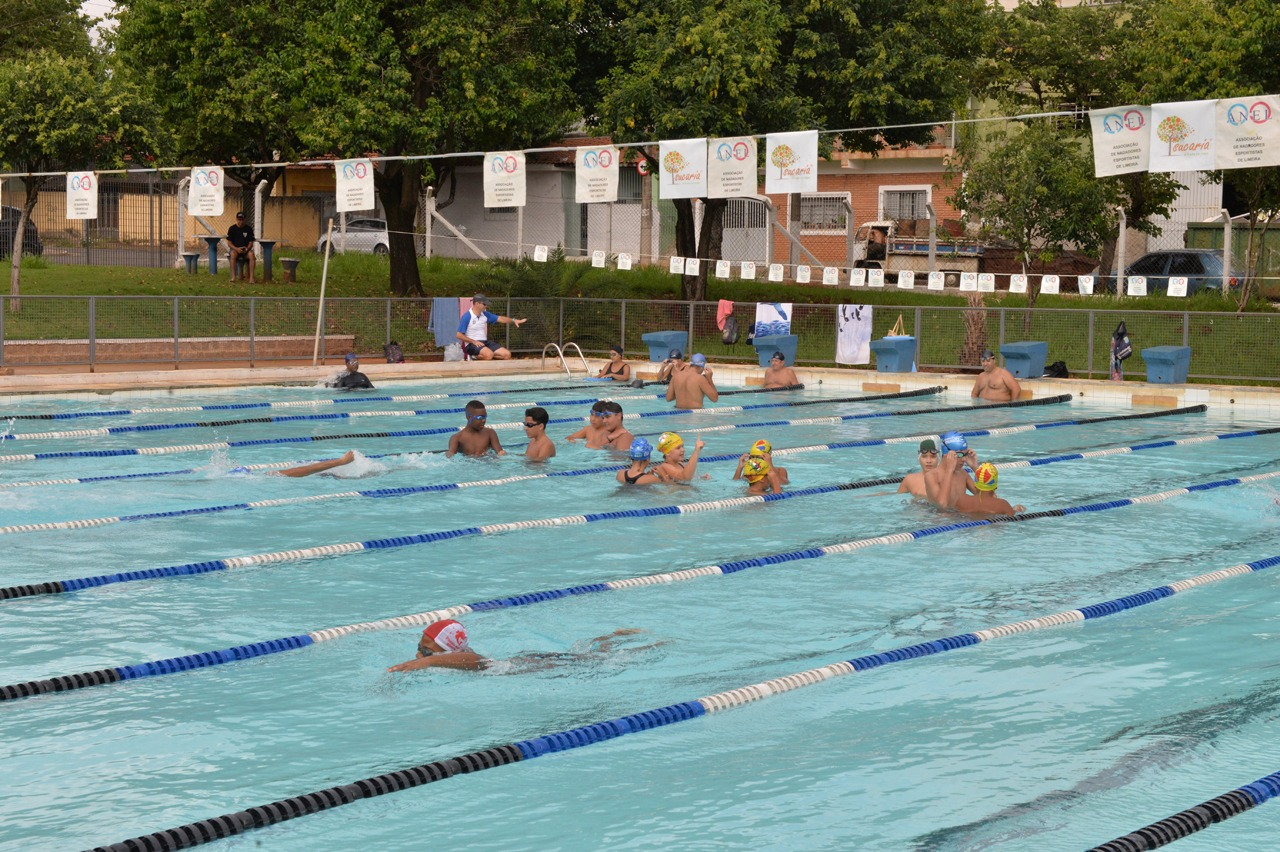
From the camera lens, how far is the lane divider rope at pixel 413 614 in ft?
23.5

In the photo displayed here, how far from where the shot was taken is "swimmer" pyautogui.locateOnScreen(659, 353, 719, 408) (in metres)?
18.8

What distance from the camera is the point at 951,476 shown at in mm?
11586

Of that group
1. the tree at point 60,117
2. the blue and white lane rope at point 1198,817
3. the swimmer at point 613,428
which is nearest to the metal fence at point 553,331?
the tree at point 60,117

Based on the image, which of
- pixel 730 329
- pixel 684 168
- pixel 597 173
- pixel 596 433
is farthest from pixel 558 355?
pixel 596 433

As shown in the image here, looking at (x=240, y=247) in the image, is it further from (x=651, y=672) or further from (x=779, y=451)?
(x=651, y=672)

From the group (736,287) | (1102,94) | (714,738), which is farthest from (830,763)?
(1102,94)

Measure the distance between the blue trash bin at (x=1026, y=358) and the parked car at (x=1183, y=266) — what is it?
336 inches

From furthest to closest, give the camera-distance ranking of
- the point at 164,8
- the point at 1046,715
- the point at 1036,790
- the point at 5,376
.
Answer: the point at 164,8
the point at 5,376
the point at 1046,715
the point at 1036,790

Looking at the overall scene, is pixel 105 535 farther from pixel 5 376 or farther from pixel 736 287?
pixel 736 287

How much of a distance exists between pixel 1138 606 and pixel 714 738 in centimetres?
370

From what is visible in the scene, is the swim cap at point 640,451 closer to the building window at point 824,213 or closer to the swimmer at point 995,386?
the swimmer at point 995,386

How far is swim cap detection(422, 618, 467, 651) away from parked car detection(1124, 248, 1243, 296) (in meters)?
24.5

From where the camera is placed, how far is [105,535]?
10.6 metres

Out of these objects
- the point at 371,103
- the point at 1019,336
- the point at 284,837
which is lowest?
the point at 284,837
